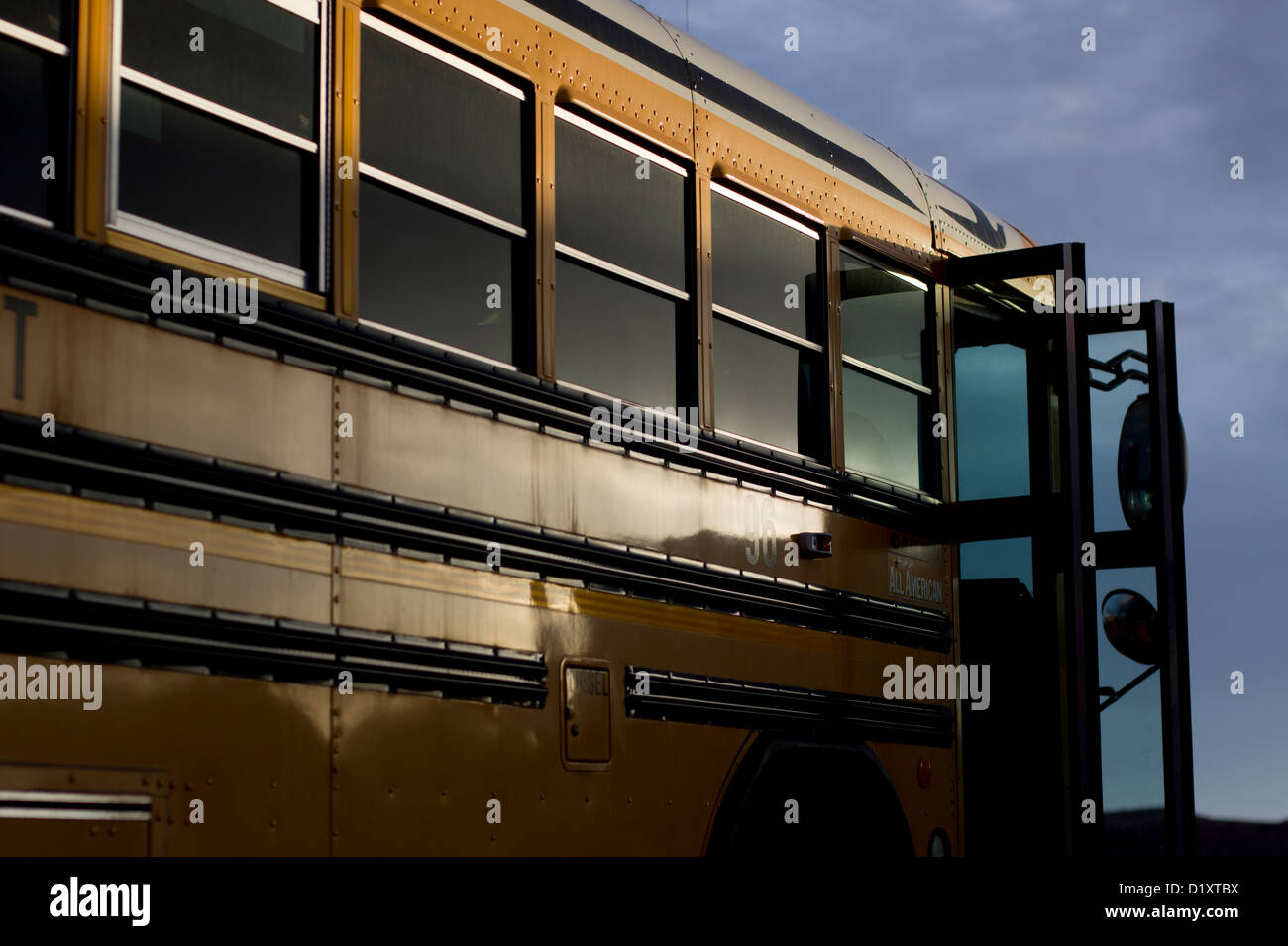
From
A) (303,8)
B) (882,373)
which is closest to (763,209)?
(882,373)

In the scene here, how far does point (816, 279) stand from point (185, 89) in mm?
2336

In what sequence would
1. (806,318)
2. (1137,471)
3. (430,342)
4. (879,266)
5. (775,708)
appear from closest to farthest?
(430,342)
(775,708)
(806,318)
(879,266)
(1137,471)

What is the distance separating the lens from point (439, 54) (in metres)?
3.71

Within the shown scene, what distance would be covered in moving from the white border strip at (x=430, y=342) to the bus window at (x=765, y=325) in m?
0.92

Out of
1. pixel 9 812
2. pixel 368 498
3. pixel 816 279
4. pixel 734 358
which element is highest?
pixel 816 279

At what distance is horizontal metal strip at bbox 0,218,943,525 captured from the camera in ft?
9.24

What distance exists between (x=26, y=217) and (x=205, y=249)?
0.39 m

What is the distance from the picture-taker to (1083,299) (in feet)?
18.2

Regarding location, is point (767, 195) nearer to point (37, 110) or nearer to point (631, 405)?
point (631, 405)

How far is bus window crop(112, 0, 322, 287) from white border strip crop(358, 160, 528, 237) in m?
0.16

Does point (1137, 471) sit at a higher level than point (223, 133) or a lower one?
lower

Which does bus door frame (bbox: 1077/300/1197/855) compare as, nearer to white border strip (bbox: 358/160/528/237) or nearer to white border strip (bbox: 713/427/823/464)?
white border strip (bbox: 713/427/823/464)

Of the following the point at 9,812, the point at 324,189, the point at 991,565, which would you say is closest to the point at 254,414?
the point at 324,189
